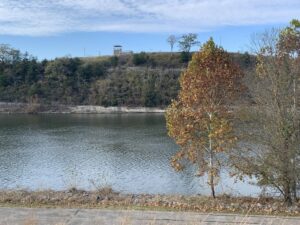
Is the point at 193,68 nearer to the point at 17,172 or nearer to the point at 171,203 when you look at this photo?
the point at 171,203

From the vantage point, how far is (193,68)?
19.0m

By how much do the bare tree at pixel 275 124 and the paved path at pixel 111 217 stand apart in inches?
137

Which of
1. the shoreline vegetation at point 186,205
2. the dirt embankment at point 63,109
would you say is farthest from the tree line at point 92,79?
the shoreline vegetation at point 186,205

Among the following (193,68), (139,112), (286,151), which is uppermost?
(193,68)

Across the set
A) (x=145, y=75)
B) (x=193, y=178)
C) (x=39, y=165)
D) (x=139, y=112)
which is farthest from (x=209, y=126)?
(x=145, y=75)

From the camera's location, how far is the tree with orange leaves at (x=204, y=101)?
1880 centimetres

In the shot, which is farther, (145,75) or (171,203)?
(145,75)

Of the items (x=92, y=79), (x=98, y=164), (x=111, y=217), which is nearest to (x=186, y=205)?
(x=111, y=217)

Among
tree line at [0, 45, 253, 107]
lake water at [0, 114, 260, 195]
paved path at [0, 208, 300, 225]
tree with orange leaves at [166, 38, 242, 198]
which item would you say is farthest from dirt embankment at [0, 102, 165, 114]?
paved path at [0, 208, 300, 225]

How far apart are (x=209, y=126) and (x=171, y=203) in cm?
428

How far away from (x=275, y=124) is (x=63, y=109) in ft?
292

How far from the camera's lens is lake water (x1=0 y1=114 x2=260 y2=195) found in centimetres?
2612

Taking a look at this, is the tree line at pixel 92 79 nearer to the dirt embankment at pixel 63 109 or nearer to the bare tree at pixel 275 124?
the dirt embankment at pixel 63 109

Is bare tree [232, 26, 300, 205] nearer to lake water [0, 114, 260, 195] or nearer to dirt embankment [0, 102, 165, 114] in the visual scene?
lake water [0, 114, 260, 195]
